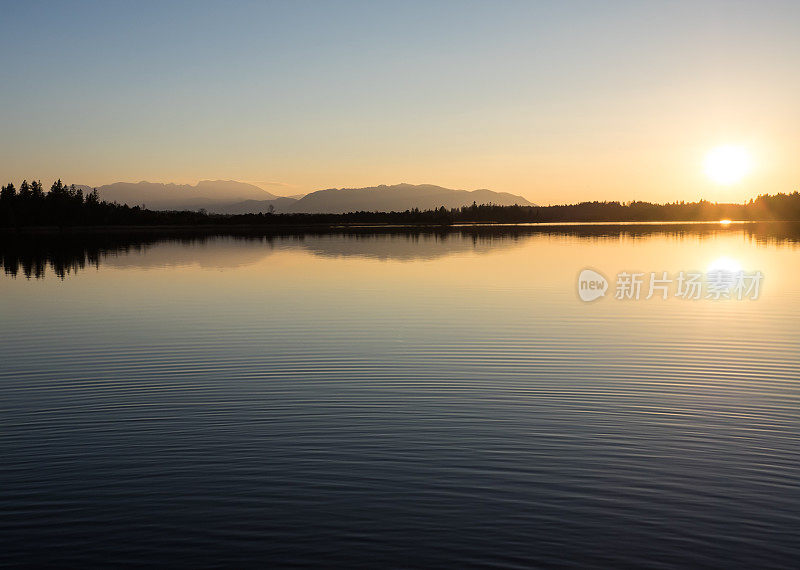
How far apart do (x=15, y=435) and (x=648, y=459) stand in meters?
10.8

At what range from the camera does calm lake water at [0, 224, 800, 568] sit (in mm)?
9312

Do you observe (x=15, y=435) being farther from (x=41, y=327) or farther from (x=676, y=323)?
(x=676, y=323)

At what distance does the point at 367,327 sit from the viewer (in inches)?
1049

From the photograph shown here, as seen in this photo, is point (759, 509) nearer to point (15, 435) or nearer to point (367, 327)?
point (15, 435)

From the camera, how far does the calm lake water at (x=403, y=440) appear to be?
9.31 m

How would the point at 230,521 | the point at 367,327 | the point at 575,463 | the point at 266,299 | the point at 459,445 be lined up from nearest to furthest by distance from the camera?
the point at 230,521
the point at 575,463
the point at 459,445
the point at 367,327
the point at 266,299

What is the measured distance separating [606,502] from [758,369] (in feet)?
35.8

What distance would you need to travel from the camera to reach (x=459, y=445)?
12922 mm

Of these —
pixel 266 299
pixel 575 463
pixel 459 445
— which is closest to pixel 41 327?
pixel 266 299

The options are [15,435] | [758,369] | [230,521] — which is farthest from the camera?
[758,369]

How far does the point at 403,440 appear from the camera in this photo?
13211 mm

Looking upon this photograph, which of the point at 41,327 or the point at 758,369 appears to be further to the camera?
the point at 41,327

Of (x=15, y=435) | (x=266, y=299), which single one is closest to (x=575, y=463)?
(x=15, y=435)

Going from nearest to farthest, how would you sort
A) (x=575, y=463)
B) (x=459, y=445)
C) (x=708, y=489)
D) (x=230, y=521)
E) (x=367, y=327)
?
(x=230, y=521) → (x=708, y=489) → (x=575, y=463) → (x=459, y=445) → (x=367, y=327)
